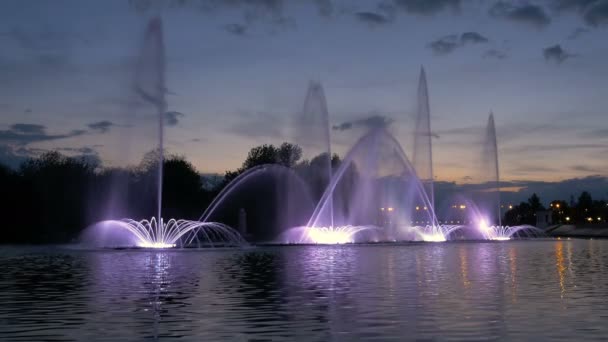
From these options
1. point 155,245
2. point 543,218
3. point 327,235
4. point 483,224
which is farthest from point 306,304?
point 543,218

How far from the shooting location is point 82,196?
98500 mm

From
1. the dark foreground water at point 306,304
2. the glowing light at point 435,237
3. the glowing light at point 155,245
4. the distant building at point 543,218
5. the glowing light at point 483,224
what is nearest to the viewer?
the dark foreground water at point 306,304

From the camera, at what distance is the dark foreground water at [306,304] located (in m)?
14.7

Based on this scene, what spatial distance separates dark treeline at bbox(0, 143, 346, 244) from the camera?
93812mm

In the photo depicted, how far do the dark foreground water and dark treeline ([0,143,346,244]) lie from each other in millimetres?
62286

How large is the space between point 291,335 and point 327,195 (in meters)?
52.3

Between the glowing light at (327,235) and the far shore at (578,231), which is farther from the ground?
the far shore at (578,231)

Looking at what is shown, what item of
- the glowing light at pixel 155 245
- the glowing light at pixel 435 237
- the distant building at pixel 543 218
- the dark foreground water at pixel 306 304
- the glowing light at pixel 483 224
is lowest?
the dark foreground water at pixel 306 304

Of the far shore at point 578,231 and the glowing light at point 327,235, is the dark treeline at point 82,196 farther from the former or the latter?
the far shore at point 578,231

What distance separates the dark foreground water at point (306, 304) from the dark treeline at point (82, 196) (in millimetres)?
62286

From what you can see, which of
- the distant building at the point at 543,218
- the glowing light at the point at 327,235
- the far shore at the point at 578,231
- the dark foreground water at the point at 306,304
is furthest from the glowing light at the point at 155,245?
the distant building at the point at 543,218

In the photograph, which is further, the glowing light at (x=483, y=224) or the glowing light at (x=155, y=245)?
the glowing light at (x=483, y=224)

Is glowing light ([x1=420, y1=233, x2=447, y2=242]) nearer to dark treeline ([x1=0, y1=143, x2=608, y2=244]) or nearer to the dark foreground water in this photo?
dark treeline ([x1=0, y1=143, x2=608, y2=244])

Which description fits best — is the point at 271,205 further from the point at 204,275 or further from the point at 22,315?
the point at 22,315
